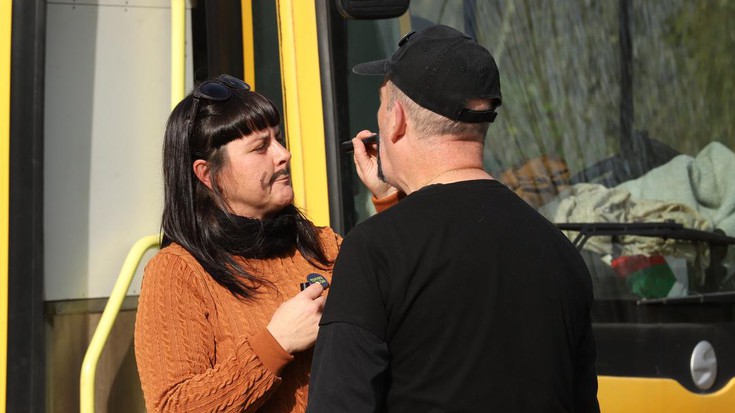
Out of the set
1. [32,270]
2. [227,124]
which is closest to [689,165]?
[227,124]

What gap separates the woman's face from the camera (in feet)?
7.20

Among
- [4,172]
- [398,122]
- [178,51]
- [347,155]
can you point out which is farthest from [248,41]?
[398,122]

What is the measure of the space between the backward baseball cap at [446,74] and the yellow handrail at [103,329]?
4.08 ft

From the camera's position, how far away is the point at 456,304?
5.06ft

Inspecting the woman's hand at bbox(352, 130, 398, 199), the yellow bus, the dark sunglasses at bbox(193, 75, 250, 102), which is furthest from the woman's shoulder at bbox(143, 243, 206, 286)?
the yellow bus

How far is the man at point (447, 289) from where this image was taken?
1.54 m

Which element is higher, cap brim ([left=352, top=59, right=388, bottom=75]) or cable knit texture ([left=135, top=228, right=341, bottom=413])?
cap brim ([left=352, top=59, right=388, bottom=75])

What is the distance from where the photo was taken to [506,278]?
5.16 ft

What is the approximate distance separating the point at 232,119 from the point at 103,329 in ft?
2.46

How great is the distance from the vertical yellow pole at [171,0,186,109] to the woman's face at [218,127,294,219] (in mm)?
765

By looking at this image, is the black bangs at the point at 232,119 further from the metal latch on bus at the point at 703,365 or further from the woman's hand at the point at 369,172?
the metal latch on bus at the point at 703,365

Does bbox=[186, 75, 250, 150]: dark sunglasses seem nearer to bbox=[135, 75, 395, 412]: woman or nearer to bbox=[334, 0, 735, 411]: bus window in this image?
bbox=[135, 75, 395, 412]: woman

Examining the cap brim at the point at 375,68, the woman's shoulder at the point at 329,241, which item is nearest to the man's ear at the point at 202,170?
the woman's shoulder at the point at 329,241

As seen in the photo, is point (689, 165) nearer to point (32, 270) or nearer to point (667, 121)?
point (667, 121)
